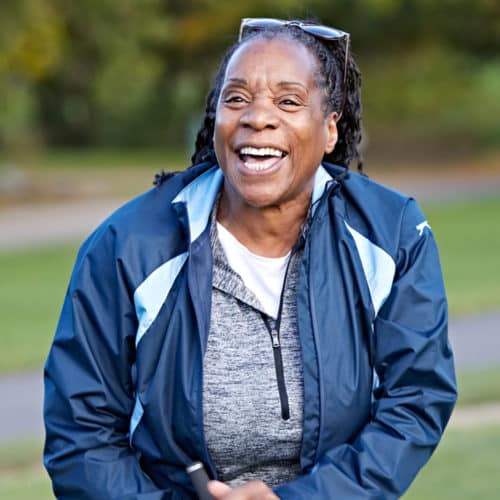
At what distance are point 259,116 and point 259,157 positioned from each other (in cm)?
10

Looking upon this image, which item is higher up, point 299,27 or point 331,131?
point 299,27

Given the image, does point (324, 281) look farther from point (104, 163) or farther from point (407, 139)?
point (104, 163)

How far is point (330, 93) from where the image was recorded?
3.09m

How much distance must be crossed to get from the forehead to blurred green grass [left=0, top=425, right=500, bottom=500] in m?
2.74

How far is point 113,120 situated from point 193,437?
33517 mm

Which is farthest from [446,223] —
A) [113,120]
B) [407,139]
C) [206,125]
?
[113,120]

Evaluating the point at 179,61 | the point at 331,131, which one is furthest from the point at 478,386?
the point at 179,61

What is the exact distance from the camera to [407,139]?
2870 cm

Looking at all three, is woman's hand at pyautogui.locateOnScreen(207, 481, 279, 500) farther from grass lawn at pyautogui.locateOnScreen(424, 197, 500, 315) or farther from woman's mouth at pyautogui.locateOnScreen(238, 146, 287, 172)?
grass lawn at pyautogui.locateOnScreen(424, 197, 500, 315)

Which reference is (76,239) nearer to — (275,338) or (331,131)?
(331,131)

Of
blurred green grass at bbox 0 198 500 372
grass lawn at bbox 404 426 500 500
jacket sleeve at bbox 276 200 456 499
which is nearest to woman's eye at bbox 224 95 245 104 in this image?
jacket sleeve at bbox 276 200 456 499

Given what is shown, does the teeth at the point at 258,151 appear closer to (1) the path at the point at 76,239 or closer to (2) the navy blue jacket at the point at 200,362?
(2) the navy blue jacket at the point at 200,362

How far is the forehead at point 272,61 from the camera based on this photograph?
2932mm

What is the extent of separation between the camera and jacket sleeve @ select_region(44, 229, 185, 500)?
2824mm
